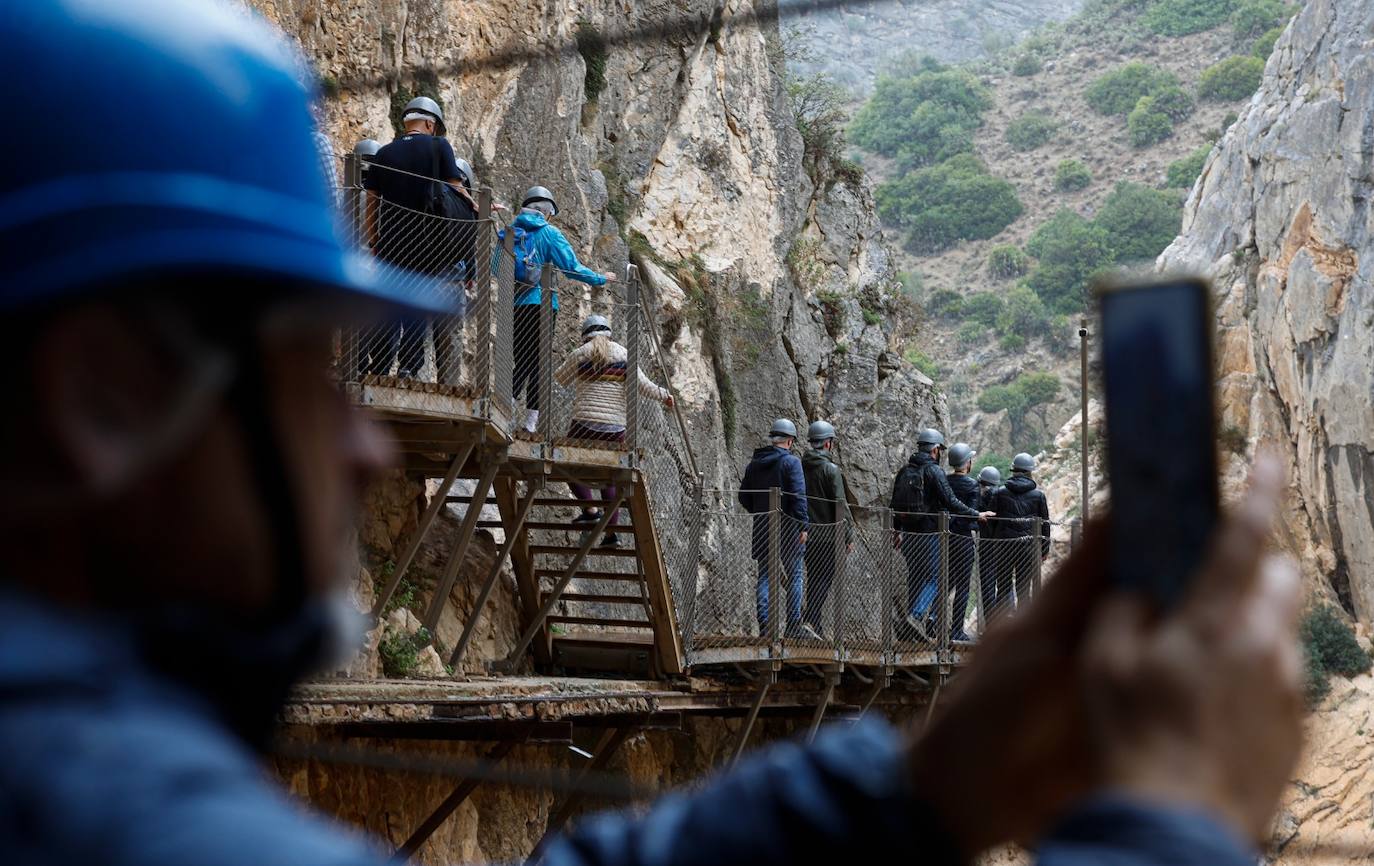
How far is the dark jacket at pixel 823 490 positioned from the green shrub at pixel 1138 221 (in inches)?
2701

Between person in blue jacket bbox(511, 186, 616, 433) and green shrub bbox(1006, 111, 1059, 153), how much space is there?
288ft

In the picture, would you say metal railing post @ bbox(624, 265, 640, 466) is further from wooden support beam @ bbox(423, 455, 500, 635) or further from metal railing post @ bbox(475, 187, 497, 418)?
metal railing post @ bbox(475, 187, 497, 418)

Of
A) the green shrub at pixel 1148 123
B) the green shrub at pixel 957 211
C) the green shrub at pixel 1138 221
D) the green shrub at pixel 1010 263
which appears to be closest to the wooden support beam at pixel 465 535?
the green shrub at pixel 1138 221

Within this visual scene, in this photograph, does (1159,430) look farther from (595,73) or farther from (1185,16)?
(1185,16)

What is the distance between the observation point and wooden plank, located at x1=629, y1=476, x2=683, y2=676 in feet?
38.3

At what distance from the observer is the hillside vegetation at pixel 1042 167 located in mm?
76375

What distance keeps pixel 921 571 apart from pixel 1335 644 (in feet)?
64.1

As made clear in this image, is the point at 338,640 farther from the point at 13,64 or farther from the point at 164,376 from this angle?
the point at 13,64

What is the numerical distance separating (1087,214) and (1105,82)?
38.3ft

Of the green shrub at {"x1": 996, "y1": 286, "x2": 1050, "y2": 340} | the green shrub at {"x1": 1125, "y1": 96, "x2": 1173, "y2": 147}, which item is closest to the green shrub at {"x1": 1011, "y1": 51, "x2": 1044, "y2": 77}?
the green shrub at {"x1": 1125, "y1": 96, "x2": 1173, "y2": 147}

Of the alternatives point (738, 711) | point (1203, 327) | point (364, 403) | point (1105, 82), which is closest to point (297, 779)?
point (364, 403)

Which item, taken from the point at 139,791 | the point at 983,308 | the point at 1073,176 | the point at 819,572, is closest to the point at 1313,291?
the point at 819,572

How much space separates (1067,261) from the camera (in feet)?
264

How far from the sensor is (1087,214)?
85938 millimetres
